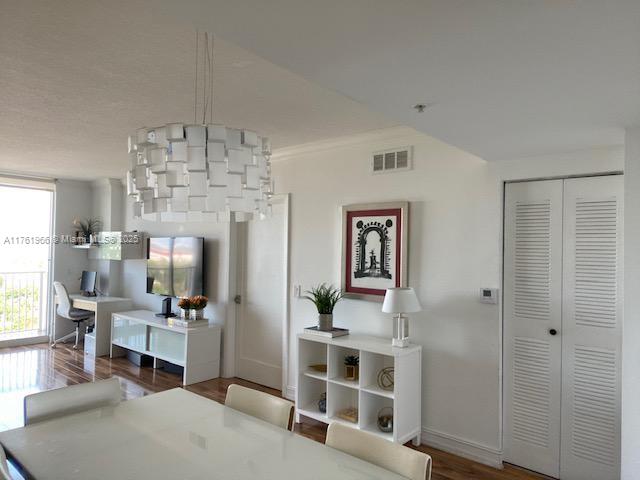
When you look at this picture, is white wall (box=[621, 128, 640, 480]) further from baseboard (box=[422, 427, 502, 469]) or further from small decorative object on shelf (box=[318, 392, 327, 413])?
small decorative object on shelf (box=[318, 392, 327, 413])

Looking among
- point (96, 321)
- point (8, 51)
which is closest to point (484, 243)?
point (8, 51)

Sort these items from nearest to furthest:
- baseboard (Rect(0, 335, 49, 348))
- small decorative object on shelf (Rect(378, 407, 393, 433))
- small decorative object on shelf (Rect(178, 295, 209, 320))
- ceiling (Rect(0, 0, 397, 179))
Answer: ceiling (Rect(0, 0, 397, 179)), small decorative object on shelf (Rect(378, 407, 393, 433)), small decorative object on shelf (Rect(178, 295, 209, 320)), baseboard (Rect(0, 335, 49, 348))

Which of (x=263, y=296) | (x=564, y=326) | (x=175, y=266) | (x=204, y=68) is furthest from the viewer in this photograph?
(x=175, y=266)

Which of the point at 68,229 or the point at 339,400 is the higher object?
the point at 68,229

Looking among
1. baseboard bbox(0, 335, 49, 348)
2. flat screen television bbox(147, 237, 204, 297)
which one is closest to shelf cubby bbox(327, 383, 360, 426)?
flat screen television bbox(147, 237, 204, 297)

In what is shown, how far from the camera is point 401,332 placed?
3297 mm

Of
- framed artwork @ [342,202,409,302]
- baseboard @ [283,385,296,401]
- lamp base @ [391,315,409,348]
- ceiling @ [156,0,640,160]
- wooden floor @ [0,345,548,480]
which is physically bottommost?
wooden floor @ [0,345,548,480]

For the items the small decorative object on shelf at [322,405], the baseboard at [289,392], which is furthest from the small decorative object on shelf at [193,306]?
the small decorative object on shelf at [322,405]

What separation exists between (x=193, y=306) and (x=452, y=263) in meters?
2.94

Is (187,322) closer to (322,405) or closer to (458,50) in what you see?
(322,405)

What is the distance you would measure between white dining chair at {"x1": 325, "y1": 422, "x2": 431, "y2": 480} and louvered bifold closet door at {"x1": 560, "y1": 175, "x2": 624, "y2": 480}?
5.72ft

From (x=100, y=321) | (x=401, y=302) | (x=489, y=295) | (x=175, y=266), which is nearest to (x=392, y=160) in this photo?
(x=401, y=302)

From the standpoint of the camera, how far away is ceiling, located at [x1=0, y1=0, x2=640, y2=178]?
120cm

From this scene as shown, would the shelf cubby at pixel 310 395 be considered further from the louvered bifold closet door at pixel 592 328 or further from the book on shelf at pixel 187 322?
the louvered bifold closet door at pixel 592 328
